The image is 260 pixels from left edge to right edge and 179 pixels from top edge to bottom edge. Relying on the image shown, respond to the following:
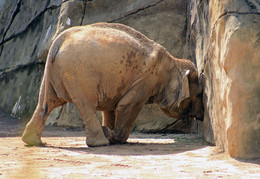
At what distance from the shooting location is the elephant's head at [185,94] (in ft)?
21.9

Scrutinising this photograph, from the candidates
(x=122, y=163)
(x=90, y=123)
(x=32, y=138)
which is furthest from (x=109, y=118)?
(x=122, y=163)

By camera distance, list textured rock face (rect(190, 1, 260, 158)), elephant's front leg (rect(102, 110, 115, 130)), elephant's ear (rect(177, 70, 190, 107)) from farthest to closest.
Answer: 1. elephant's front leg (rect(102, 110, 115, 130))
2. elephant's ear (rect(177, 70, 190, 107))
3. textured rock face (rect(190, 1, 260, 158))

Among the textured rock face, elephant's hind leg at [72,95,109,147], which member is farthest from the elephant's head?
the textured rock face

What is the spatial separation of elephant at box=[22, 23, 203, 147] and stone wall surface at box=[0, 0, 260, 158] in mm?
515

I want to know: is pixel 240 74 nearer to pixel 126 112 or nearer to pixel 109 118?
pixel 126 112

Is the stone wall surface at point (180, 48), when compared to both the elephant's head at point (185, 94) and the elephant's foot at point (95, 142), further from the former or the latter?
the elephant's foot at point (95, 142)

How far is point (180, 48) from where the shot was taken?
8.93 metres

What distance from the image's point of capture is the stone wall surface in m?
4.29

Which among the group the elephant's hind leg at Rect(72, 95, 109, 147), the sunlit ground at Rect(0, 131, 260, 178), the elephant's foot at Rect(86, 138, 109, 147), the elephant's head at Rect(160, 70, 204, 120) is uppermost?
the elephant's head at Rect(160, 70, 204, 120)

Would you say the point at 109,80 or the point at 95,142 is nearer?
the point at 95,142

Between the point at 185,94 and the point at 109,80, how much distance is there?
4.36 ft

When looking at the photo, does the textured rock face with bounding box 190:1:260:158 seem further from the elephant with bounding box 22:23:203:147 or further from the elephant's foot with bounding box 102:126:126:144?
the elephant's foot with bounding box 102:126:126:144

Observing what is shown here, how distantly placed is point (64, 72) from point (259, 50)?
9.20ft

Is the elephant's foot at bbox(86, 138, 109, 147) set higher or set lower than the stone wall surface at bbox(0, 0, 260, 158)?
lower
